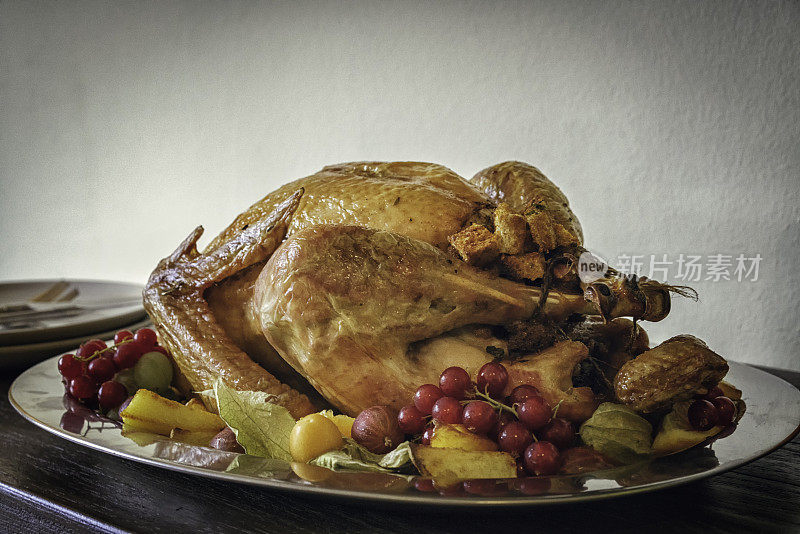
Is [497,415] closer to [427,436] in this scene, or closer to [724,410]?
[427,436]

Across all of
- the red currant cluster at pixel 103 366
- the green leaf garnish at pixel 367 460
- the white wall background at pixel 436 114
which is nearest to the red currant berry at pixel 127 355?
the red currant cluster at pixel 103 366

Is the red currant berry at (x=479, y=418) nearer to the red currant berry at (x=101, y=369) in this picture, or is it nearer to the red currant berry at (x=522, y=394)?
the red currant berry at (x=522, y=394)

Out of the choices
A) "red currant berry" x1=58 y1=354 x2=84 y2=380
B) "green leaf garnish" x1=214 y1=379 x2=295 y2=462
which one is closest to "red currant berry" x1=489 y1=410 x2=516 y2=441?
"green leaf garnish" x1=214 y1=379 x2=295 y2=462

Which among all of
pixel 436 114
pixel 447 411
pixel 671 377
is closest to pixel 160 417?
pixel 447 411

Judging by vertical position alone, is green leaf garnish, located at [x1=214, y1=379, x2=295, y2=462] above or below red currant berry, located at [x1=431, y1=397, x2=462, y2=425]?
below

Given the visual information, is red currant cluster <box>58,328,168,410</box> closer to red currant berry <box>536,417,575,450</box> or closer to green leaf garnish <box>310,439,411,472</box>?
green leaf garnish <box>310,439,411,472</box>

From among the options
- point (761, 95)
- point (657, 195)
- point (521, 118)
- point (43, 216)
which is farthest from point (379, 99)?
point (43, 216)

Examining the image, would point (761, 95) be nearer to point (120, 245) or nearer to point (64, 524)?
point (64, 524)
